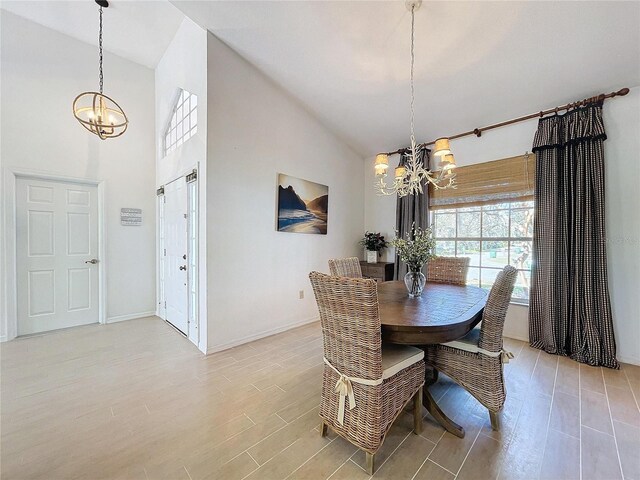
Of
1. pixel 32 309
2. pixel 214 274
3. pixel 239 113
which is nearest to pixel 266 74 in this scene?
pixel 239 113

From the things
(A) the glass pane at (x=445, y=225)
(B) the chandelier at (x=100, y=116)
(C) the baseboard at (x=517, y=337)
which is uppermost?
(B) the chandelier at (x=100, y=116)

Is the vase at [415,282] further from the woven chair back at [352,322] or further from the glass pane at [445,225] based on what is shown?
the glass pane at [445,225]

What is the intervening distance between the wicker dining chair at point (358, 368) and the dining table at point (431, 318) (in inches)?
6.1

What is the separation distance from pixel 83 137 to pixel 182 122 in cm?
137

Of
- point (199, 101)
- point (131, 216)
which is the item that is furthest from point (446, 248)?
point (131, 216)

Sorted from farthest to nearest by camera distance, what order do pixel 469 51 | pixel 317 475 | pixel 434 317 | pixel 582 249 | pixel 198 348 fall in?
1. pixel 198 348
2. pixel 582 249
3. pixel 469 51
4. pixel 434 317
5. pixel 317 475

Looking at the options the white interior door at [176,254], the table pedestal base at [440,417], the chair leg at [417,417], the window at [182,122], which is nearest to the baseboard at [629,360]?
the table pedestal base at [440,417]

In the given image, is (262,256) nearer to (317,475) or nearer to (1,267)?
(317,475)

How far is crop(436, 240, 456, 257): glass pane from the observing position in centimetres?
371

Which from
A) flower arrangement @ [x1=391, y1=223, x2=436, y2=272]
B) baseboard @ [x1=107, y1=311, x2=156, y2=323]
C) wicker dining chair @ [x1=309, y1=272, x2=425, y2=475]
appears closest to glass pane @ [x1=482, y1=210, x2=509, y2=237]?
flower arrangement @ [x1=391, y1=223, x2=436, y2=272]

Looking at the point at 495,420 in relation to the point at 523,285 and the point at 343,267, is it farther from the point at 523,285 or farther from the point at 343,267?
the point at 523,285

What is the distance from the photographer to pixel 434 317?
60.7 inches

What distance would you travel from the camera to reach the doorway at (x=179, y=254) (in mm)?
3000

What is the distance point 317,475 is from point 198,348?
79.2 inches
